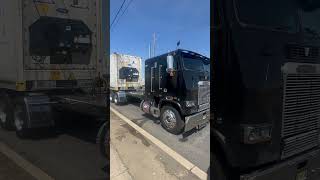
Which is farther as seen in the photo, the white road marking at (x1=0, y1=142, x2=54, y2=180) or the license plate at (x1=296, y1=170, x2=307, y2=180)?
the license plate at (x1=296, y1=170, x2=307, y2=180)

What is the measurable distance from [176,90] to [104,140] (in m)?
0.45

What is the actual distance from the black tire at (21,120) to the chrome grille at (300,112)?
1721 mm

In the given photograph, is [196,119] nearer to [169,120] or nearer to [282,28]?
[169,120]

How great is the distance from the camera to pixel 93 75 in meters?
1.53

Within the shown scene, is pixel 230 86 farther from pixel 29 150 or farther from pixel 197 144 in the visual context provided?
pixel 29 150

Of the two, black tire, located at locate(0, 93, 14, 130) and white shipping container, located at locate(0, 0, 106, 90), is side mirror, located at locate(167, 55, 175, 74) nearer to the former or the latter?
white shipping container, located at locate(0, 0, 106, 90)

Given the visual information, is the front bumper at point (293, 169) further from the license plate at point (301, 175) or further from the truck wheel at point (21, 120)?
the truck wheel at point (21, 120)

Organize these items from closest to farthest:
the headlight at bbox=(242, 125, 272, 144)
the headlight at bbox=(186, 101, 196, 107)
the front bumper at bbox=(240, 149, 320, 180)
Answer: the headlight at bbox=(186, 101, 196, 107) → the headlight at bbox=(242, 125, 272, 144) → the front bumper at bbox=(240, 149, 320, 180)

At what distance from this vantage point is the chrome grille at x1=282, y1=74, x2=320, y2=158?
2434mm

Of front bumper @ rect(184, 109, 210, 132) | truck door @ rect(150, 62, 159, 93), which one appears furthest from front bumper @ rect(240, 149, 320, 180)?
truck door @ rect(150, 62, 159, 93)

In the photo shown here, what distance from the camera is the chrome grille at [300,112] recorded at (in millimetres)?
2434

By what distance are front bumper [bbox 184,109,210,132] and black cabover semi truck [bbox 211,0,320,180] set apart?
0.09 m

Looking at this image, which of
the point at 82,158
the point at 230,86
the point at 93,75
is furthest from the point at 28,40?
the point at 230,86

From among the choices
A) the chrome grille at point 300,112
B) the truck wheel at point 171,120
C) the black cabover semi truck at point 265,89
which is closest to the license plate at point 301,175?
the black cabover semi truck at point 265,89
